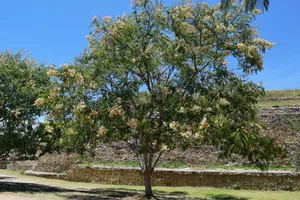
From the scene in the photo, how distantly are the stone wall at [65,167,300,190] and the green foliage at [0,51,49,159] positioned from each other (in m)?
6.63

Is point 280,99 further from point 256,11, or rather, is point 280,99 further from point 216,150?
point 256,11

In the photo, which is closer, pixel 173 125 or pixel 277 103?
pixel 173 125

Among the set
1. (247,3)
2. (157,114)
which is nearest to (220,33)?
(247,3)

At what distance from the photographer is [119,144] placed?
88.2ft

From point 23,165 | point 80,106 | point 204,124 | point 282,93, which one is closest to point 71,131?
point 80,106

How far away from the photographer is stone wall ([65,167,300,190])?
18.3 metres

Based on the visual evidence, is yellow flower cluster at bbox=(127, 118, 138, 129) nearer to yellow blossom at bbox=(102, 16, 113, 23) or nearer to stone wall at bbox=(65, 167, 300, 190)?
yellow blossom at bbox=(102, 16, 113, 23)

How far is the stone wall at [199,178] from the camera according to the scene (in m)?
18.3

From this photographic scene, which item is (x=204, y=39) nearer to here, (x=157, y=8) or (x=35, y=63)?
(x=157, y=8)

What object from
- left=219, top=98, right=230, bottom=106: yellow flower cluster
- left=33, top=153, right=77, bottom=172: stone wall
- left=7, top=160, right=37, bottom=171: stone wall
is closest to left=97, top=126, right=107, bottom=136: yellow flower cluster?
left=219, top=98, right=230, bottom=106: yellow flower cluster

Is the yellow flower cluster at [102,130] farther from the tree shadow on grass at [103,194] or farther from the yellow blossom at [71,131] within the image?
the tree shadow on grass at [103,194]

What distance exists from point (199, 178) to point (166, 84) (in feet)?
28.8

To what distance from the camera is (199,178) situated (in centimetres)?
2012

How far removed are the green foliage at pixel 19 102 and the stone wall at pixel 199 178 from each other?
6.63 meters
